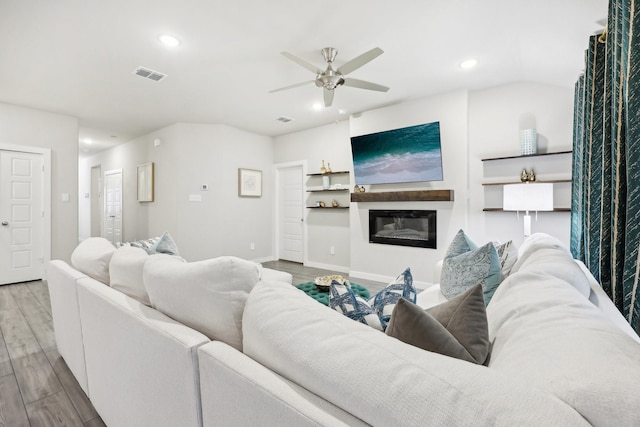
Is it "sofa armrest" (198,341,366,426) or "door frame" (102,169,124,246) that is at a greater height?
"door frame" (102,169,124,246)

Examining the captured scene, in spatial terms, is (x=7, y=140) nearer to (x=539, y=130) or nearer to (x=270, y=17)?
(x=270, y=17)

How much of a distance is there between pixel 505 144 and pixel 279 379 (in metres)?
4.02

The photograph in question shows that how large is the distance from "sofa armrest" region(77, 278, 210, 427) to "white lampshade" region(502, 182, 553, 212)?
326cm

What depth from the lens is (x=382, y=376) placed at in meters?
0.59

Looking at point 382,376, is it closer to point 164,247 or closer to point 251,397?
point 251,397

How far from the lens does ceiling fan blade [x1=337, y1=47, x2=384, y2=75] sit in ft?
7.90

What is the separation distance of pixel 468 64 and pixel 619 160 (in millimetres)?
2387

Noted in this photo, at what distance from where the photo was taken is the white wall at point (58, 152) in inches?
176

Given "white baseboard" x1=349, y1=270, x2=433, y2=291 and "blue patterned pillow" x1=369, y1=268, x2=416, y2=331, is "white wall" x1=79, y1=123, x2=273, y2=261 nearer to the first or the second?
"white baseboard" x1=349, y1=270, x2=433, y2=291

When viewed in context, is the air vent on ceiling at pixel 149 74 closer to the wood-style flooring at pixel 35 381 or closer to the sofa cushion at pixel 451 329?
the wood-style flooring at pixel 35 381

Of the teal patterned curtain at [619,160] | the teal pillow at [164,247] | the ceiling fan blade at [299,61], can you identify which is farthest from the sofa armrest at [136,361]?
the ceiling fan blade at [299,61]

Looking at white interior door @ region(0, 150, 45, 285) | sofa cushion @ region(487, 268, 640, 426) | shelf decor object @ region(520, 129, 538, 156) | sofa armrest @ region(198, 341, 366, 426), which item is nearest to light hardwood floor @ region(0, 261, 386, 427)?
sofa armrest @ region(198, 341, 366, 426)

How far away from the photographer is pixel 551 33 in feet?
8.15

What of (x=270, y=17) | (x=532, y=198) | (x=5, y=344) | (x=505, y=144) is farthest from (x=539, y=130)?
(x=5, y=344)
